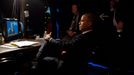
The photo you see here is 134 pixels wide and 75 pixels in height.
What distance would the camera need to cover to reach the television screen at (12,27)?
3.39 m

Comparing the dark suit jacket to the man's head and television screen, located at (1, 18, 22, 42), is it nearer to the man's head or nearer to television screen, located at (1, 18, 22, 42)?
the man's head

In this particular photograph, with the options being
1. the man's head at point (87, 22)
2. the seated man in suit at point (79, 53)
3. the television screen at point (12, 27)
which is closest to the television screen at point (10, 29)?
the television screen at point (12, 27)

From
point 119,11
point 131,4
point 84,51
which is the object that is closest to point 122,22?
point 119,11

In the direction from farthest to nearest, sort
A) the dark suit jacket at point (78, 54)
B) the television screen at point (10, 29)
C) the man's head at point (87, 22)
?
the television screen at point (10, 29) < the man's head at point (87, 22) < the dark suit jacket at point (78, 54)

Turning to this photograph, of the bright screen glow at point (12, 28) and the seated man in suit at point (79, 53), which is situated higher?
the bright screen glow at point (12, 28)

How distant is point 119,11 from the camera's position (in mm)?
5094

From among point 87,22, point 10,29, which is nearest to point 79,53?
point 87,22

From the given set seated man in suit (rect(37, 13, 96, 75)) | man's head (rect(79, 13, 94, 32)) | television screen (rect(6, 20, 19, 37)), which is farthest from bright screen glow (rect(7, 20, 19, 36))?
man's head (rect(79, 13, 94, 32))

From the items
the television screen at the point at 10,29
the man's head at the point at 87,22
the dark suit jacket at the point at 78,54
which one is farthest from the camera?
the television screen at the point at 10,29

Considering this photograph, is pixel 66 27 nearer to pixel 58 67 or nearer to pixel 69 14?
pixel 69 14

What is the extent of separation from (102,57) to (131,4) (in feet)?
9.18

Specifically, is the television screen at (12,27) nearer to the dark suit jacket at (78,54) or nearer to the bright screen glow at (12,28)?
the bright screen glow at (12,28)

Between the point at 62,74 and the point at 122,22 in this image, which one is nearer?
the point at 62,74

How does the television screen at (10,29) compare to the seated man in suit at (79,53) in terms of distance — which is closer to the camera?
the seated man in suit at (79,53)
